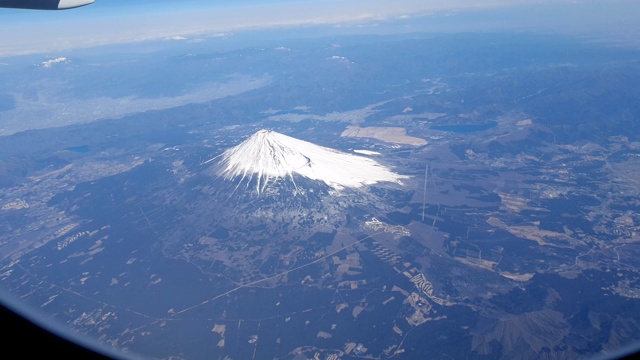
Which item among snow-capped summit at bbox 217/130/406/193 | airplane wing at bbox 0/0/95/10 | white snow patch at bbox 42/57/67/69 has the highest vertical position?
airplane wing at bbox 0/0/95/10

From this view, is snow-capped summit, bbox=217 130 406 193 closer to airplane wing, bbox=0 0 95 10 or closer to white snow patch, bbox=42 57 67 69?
airplane wing, bbox=0 0 95 10

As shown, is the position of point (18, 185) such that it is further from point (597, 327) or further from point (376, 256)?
point (597, 327)

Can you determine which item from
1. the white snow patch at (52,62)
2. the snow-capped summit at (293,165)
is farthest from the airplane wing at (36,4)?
the white snow patch at (52,62)

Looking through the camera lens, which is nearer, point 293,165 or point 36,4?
point 36,4

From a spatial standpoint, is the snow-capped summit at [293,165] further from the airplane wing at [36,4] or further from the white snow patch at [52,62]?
the white snow patch at [52,62]

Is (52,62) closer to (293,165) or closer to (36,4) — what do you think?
(293,165)

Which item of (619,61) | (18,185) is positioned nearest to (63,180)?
(18,185)

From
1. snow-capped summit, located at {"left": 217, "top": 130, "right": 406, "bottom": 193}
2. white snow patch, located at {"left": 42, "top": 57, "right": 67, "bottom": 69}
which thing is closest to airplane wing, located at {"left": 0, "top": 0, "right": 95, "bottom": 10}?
snow-capped summit, located at {"left": 217, "top": 130, "right": 406, "bottom": 193}

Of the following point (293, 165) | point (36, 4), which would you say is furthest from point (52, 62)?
point (36, 4)
